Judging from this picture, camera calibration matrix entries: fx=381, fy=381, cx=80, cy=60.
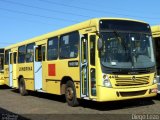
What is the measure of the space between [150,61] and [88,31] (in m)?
2.32

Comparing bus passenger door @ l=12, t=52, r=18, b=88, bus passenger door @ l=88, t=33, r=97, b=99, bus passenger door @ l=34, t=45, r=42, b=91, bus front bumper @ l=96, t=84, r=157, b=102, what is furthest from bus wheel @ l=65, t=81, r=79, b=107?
bus passenger door @ l=12, t=52, r=18, b=88

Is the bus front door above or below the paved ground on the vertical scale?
above

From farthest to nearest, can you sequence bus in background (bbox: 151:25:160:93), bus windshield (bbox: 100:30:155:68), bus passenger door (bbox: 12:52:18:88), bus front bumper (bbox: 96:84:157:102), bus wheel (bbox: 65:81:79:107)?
bus passenger door (bbox: 12:52:18:88), bus in background (bbox: 151:25:160:93), bus wheel (bbox: 65:81:79:107), bus windshield (bbox: 100:30:155:68), bus front bumper (bbox: 96:84:157:102)

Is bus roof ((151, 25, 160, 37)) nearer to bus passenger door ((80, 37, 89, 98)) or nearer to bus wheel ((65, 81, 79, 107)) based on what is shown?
bus passenger door ((80, 37, 89, 98))

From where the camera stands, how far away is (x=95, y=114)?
38.0ft

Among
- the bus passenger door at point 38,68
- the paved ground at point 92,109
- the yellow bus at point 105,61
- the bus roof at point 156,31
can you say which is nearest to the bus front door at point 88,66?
the yellow bus at point 105,61

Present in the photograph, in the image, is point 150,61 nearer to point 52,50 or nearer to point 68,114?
point 68,114

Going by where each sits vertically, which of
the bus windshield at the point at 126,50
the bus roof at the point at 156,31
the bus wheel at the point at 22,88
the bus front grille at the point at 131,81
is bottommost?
the bus wheel at the point at 22,88

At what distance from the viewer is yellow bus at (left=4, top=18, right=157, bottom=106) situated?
1198 centimetres

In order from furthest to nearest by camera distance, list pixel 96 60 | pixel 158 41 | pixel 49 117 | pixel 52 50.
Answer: pixel 52 50 → pixel 158 41 → pixel 96 60 → pixel 49 117

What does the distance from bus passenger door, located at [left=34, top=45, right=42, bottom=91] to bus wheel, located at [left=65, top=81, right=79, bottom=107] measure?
327 cm

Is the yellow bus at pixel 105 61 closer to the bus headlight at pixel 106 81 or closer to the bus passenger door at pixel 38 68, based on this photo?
the bus headlight at pixel 106 81

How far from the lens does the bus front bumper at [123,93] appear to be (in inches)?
464

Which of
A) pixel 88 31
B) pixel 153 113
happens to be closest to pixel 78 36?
pixel 88 31
